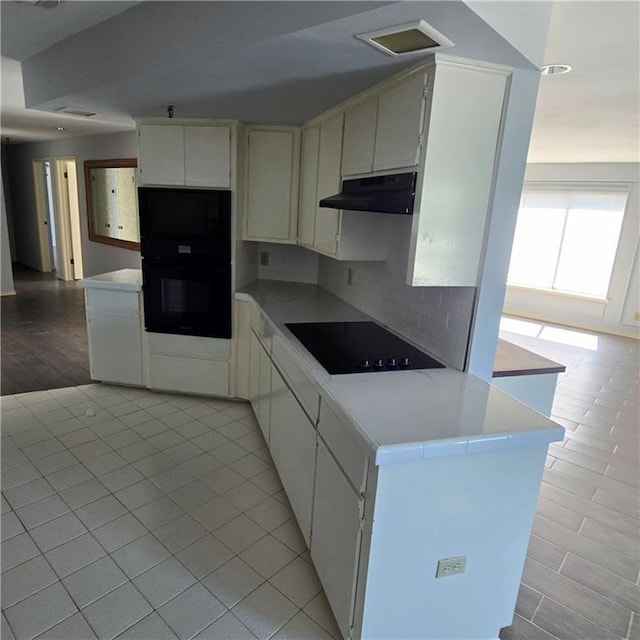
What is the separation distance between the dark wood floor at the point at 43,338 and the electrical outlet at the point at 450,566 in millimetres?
3433

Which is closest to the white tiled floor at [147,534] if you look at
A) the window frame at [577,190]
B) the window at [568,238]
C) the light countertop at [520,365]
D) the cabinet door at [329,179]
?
the light countertop at [520,365]

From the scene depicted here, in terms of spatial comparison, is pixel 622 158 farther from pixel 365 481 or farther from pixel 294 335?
pixel 365 481

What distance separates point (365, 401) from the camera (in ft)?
5.32

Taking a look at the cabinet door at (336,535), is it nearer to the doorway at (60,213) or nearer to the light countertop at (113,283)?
the light countertop at (113,283)

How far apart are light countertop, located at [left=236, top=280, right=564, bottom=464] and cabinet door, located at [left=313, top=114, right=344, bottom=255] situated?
0.79m

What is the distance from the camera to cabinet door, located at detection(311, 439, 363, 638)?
1536 mm

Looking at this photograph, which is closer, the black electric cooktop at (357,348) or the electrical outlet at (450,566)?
the electrical outlet at (450,566)

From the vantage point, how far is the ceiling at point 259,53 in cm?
145

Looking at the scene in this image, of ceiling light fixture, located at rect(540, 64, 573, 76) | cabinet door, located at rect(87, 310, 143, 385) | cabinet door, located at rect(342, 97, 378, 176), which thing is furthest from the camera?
cabinet door, located at rect(87, 310, 143, 385)

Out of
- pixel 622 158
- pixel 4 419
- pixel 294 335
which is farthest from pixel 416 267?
pixel 622 158

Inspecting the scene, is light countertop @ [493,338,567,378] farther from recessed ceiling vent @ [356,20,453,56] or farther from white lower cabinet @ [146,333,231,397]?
white lower cabinet @ [146,333,231,397]

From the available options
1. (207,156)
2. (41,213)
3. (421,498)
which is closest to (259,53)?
(207,156)

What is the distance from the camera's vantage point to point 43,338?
5047 mm

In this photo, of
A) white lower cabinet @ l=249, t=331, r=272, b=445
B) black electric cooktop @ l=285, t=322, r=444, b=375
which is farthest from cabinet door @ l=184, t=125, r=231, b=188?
black electric cooktop @ l=285, t=322, r=444, b=375
